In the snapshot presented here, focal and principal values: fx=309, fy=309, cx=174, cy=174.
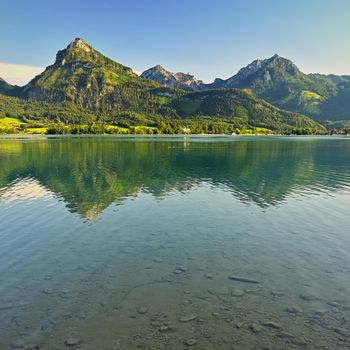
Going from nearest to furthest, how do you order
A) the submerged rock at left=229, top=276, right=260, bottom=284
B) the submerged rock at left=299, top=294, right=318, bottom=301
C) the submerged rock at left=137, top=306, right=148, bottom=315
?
1. the submerged rock at left=137, top=306, right=148, bottom=315
2. the submerged rock at left=299, top=294, right=318, bottom=301
3. the submerged rock at left=229, top=276, right=260, bottom=284

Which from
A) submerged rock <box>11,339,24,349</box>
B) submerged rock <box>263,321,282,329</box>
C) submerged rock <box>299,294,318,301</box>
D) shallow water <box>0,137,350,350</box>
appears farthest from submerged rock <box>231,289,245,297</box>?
submerged rock <box>11,339,24,349</box>

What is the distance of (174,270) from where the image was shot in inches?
890

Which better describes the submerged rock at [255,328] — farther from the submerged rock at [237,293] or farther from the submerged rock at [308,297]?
the submerged rock at [308,297]

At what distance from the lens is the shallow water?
15.5 m

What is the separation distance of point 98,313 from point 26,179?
5221 cm

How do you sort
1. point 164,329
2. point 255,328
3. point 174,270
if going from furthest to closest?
1. point 174,270
2. point 255,328
3. point 164,329

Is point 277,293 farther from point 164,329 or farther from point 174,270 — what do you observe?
point 164,329

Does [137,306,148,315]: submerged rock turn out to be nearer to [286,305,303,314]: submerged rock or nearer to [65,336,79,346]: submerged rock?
[65,336,79,346]: submerged rock

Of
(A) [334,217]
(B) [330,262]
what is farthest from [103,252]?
(A) [334,217]

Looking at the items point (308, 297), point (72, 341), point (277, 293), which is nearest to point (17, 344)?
point (72, 341)

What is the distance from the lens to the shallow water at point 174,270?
1552 centimetres

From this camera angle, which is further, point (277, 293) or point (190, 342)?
point (277, 293)

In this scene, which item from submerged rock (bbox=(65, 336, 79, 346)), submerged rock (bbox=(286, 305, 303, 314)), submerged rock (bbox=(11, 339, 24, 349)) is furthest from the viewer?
submerged rock (bbox=(286, 305, 303, 314))

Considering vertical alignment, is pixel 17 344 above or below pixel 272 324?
below
